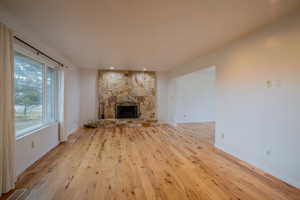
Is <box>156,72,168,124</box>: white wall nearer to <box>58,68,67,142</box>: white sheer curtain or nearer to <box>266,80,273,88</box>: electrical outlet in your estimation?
<box>58,68,67,142</box>: white sheer curtain

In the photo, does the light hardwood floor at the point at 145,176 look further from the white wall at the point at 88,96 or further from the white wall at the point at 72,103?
the white wall at the point at 88,96

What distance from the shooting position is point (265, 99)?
2404 millimetres

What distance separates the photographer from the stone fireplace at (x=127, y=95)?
6.18 meters

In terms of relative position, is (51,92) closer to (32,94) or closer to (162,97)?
(32,94)

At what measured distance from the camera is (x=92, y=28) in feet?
8.01

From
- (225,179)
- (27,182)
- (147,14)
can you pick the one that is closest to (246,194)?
(225,179)

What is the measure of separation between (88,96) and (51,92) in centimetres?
247

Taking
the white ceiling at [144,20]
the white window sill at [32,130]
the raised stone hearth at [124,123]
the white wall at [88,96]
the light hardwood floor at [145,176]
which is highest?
the white ceiling at [144,20]

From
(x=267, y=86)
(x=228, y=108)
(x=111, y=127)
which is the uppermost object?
(x=267, y=86)

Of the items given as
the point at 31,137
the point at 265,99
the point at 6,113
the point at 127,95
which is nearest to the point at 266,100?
the point at 265,99

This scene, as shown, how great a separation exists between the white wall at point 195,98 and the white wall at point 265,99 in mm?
3603

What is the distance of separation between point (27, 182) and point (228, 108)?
3.87m

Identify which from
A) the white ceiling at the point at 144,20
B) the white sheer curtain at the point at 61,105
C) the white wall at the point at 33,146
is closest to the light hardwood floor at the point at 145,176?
the white wall at the point at 33,146

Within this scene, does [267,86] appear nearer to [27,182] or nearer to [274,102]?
[274,102]
